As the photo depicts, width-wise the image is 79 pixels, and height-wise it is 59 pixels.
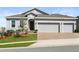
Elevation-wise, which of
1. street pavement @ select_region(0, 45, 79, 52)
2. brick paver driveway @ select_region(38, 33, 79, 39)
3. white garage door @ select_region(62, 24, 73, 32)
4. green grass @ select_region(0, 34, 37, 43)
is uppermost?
white garage door @ select_region(62, 24, 73, 32)

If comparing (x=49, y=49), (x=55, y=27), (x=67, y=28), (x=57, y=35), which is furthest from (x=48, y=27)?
(x=49, y=49)

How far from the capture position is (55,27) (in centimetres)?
1678

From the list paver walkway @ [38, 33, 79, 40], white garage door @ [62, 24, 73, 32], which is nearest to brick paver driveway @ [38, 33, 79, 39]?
paver walkway @ [38, 33, 79, 40]

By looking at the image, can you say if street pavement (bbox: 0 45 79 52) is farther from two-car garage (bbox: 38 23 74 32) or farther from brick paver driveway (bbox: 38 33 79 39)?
two-car garage (bbox: 38 23 74 32)

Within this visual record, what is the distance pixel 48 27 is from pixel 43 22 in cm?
36

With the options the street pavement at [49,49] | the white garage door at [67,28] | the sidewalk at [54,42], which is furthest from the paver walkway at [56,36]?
the street pavement at [49,49]

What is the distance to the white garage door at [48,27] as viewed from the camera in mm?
16578

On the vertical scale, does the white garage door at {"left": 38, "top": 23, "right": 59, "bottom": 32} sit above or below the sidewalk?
above

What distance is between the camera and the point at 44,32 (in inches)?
650

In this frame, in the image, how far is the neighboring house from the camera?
16.3 m

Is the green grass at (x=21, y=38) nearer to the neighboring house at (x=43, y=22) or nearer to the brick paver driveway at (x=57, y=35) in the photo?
the brick paver driveway at (x=57, y=35)

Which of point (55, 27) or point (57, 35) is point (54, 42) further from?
point (55, 27)
